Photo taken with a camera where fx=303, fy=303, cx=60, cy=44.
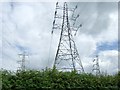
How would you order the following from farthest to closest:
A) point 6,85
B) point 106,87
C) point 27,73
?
1. point 106,87
2. point 27,73
3. point 6,85

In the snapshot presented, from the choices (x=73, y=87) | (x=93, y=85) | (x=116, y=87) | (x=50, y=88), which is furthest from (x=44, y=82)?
(x=116, y=87)

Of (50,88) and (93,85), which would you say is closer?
(50,88)

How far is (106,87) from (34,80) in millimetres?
3020

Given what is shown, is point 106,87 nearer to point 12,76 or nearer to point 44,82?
point 44,82

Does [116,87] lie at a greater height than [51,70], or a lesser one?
lesser

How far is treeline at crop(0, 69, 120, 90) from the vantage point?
11.0 m

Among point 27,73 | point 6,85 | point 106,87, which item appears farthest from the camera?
point 106,87

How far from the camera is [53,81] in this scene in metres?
11.5

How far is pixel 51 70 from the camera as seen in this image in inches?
472

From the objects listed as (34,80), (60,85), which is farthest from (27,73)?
(60,85)

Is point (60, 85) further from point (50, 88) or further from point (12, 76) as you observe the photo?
point (12, 76)

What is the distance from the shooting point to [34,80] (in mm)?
11297

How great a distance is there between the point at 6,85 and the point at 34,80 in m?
1.09

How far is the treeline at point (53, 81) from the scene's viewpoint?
36.2ft
